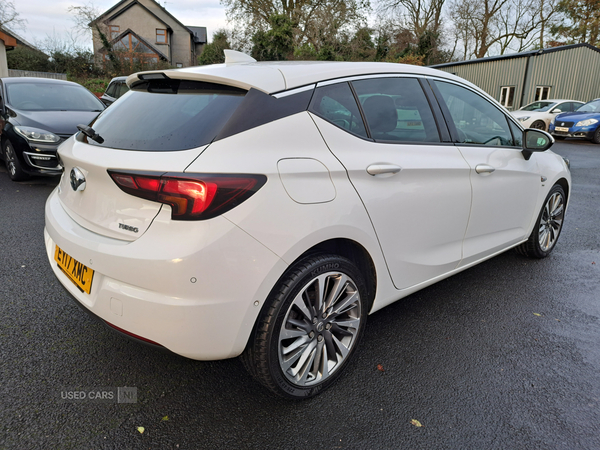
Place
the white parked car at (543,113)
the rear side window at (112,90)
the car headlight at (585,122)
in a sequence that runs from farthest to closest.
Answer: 1. the white parked car at (543,113)
2. the car headlight at (585,122)
3. the rear side window at (112,90)

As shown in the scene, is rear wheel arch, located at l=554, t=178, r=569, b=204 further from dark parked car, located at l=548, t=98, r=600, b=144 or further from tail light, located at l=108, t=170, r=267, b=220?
dark parked car, located at l=548, t=98, r=600, b=144

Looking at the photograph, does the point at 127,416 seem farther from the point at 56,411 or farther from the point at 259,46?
the point at 259,46

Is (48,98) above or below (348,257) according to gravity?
above

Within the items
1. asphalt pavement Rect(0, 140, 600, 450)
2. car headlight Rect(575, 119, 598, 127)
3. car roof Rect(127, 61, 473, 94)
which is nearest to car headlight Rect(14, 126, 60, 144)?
asphalt pavement Rect(0, 140, 600, 450)

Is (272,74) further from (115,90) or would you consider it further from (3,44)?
(3,44)

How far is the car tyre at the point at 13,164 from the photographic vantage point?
680 cm

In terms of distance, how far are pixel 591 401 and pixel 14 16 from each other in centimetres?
3608

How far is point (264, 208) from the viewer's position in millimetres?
1826

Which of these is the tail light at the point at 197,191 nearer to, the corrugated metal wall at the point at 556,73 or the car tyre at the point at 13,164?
the car tyre at the point at 13,164

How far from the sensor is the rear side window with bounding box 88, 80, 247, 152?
192 cm

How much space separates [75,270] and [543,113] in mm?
20105

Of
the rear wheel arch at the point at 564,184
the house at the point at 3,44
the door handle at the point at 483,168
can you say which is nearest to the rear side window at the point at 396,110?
the door handle at the point at 483,168

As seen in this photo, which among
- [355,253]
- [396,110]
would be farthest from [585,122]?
[355,253]

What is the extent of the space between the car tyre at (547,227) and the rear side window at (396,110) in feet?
6.40
